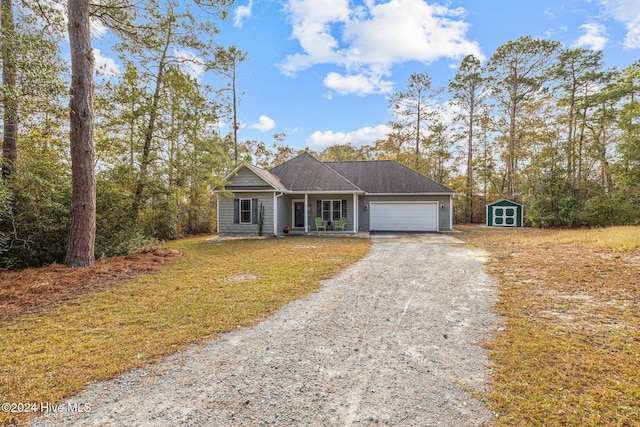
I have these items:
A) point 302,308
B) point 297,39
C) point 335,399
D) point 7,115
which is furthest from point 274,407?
point 297,39

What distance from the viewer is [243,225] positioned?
14305 mm

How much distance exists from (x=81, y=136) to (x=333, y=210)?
1156cm

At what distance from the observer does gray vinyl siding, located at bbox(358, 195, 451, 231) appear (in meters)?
16.4

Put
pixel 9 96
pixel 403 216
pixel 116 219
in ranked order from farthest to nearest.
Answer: pixel 403 216 < pixel 116 219 < pixel 9 96

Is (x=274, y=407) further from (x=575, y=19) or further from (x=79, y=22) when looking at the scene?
(x=575, y=19)

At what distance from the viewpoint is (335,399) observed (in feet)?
7.32

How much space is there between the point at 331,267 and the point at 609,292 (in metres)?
5.04

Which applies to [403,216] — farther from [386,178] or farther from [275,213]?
[275,213]

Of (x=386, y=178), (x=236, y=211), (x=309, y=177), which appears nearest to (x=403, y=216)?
(x=386, y=178)

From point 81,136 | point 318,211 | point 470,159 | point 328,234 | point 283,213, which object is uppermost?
point 470,159

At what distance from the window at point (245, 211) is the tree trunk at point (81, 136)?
25.0 ft

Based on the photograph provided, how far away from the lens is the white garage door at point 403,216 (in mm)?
16312

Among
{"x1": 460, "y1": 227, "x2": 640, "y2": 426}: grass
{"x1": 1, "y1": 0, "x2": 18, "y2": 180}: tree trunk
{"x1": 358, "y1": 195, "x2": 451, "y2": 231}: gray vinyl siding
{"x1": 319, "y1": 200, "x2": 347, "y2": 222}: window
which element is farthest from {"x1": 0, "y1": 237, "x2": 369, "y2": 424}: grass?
{"x1": 358, "y1": 195, "x2": 451, "y2": 231}: gray vinyl siding

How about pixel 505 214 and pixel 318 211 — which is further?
pixel 505 214
